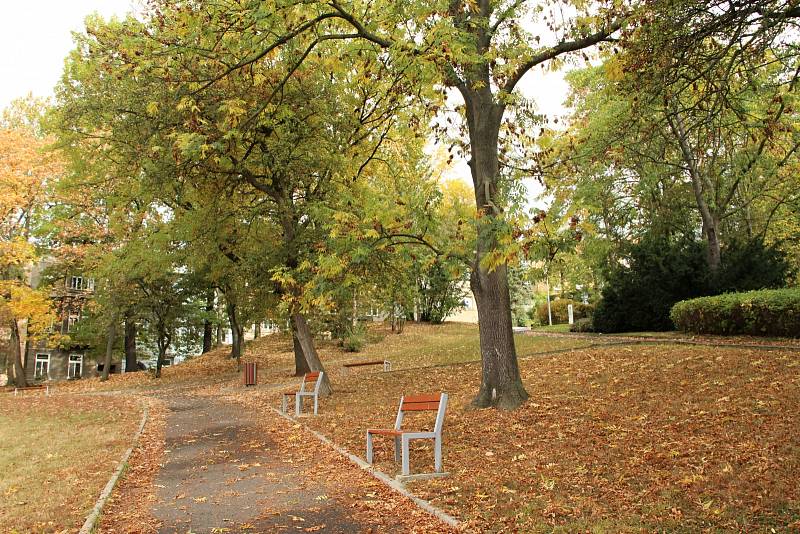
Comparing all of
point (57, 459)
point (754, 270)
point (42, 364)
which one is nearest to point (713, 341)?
point (754, 270)

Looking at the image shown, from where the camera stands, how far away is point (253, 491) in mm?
6844

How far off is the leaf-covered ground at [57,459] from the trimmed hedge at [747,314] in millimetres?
13748

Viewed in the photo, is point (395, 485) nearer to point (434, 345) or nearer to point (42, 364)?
point (434, 345)

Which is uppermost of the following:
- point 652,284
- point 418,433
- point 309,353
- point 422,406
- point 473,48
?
point 473,48

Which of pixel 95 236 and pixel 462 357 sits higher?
pixel 95 236

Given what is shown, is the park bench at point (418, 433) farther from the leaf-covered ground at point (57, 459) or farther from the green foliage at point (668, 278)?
the green foliage at point (668, 278)

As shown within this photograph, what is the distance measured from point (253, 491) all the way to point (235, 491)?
0.73 feet

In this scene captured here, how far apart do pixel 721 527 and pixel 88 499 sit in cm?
635

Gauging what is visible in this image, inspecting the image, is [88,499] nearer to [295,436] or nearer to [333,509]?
[333,509]

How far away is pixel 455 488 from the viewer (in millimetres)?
6172

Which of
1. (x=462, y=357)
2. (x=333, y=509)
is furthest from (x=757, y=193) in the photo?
(x=333, y=509)

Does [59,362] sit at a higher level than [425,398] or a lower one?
lower

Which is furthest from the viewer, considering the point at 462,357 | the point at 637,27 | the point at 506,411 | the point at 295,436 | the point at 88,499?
the point at 462,357

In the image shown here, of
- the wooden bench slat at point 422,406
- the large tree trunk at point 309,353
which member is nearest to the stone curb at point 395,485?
the wooden bench slat at point 422,406
